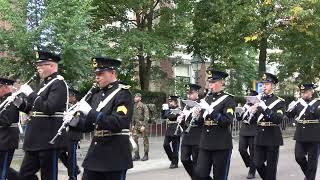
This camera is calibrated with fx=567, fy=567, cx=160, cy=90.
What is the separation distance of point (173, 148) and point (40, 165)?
6643 mm

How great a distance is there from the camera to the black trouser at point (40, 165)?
7.74 m

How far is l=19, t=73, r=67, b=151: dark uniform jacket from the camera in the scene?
7.62 metres

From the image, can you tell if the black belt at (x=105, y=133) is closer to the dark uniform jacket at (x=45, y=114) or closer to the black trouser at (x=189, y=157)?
the dark uniform jacket at (x=45, y=114)

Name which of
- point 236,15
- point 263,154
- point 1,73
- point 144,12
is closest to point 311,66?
point 236,15

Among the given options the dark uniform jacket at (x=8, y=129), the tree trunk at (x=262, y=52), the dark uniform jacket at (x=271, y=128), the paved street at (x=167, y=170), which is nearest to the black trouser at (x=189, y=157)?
the paved street at (x=167, y=170)

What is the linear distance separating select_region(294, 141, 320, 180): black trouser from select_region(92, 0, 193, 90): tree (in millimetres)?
12900

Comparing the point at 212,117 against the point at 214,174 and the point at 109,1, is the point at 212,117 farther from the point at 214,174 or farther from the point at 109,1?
the point at 109,1

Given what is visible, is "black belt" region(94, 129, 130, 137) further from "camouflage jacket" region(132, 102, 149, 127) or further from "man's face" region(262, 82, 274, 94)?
"camouflage jacket" region(132, 102, 149, 127)

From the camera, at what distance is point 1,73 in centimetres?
1633

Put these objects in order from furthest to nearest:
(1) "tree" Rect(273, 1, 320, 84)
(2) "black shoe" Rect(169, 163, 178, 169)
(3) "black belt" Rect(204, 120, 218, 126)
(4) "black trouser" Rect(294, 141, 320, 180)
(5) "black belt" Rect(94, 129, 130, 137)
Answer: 1. (1) "tree" Rect(273, 1, 320, 84)
2. (2) "black shoe" Rect(169, 163, 178, 169)
3. (4) "black trouser" Rect(294, 141, 320, 180)
4. (3) "black belt" Rect(204, 120, 218, 126)
5. (5) "black belt" Rect(94, 129, 130, 137)

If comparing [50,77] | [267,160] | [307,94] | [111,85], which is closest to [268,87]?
[267,160]

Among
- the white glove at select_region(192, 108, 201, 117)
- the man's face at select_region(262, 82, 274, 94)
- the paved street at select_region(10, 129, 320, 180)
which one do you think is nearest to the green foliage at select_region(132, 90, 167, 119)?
the paved street at select_region(10, 129, 320, 180)

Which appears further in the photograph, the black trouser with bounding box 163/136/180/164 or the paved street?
the black trouser with bounding box 163/136/180/164

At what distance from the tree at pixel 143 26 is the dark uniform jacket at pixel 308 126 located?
12.4 metres
